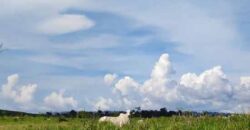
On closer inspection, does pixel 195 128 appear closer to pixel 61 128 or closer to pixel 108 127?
pixel 108 127

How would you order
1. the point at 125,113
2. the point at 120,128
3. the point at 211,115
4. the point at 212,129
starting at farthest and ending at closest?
the point at 125,113 → the point at 211,115 → the point at 120,128 → the point at 212,129

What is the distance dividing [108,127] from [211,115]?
19.1 feet

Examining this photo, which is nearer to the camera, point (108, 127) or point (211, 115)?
point (108, 127)

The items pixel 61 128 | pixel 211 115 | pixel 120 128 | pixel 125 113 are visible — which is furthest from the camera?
pixel 125 113

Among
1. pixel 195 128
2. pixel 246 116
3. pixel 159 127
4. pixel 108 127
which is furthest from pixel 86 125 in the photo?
pixel 246 116

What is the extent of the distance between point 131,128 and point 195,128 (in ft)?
8.02

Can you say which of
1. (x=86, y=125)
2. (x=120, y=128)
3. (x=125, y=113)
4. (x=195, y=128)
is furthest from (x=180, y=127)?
(x=125, y=113)

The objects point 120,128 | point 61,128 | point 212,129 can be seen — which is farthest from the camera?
point 61,128

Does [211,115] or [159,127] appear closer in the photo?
[159,127]

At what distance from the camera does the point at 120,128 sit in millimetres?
24734

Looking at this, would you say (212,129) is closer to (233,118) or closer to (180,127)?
(180,127)

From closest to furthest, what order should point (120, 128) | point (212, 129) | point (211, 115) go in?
point (212, 129)
point (120, 128)
point (211, 115)

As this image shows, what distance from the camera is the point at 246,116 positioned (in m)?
27.1

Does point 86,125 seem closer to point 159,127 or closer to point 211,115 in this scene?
point 159,127
